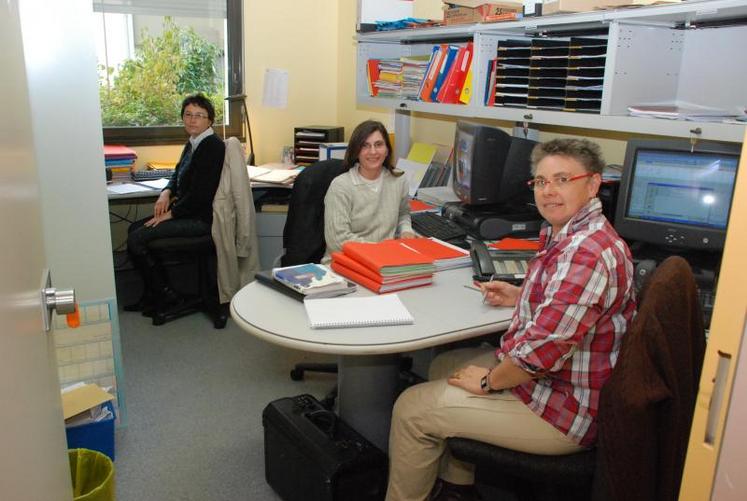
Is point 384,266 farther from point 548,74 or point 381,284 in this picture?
point 548,74

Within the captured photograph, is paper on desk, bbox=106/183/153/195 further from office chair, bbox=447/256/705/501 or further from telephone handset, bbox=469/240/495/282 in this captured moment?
office chair, bbox=447/256/705/501

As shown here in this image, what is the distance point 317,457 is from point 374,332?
49cm

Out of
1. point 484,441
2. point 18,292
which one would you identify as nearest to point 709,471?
point 484,441

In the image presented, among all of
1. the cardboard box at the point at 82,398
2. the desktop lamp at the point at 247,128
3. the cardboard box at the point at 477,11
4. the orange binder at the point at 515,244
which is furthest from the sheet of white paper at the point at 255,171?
the orange binder at the point at 515,244

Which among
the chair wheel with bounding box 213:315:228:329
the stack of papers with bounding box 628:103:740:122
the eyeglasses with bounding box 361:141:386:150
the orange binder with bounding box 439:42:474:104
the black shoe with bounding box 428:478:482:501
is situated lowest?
the chair wheel with bounding box 213:315:228:329

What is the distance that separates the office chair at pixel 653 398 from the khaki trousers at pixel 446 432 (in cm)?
18

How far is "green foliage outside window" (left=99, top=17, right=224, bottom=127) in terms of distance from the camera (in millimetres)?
4047

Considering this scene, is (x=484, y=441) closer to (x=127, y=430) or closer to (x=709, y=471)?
(x=709, y=471)

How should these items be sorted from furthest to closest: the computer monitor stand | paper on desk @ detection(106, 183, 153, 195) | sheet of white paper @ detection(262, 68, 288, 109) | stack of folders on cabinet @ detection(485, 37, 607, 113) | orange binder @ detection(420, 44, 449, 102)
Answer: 1. sheet of white paper @ detection(262, 68, 288, 109)
2. paper on desk @ detection(106, 183, 153, 195)
3. orange binder @ detection(420, 44, 449, 102)
4. the computer monitor stand
5. stack of folders on cabinet @ detection(485, 37, 607, 113)

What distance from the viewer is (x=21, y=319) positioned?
0.89m

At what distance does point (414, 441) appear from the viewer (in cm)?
176

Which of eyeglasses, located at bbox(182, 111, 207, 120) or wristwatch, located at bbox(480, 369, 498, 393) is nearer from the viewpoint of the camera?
wristwatch, located at bbox(480, 369, 498, 393)

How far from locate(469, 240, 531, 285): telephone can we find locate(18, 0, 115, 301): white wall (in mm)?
1310

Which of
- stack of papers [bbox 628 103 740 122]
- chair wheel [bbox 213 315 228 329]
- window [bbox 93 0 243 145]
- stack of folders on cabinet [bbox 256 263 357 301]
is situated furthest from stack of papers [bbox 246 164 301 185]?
stack of papers [bbox 628 103 740 122]
